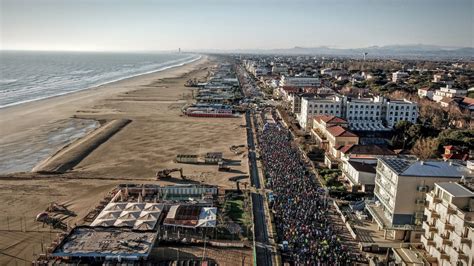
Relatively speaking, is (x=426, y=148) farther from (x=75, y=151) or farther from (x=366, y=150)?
(x=75, y=151)

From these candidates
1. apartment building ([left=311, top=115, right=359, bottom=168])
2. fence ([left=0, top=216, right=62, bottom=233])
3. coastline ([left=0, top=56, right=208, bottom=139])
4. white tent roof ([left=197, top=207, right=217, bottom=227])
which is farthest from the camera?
coastline ([left=0, top=56, right=208, bottom=139])

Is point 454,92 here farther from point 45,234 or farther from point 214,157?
point 45,234

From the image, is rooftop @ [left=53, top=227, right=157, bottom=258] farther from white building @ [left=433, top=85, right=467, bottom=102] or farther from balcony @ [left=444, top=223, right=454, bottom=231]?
white building @ [left=433, top=85, right=467, bottom=102]

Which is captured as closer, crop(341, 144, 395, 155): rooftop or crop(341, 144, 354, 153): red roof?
crop(341, 144, 395, 155): rooftop

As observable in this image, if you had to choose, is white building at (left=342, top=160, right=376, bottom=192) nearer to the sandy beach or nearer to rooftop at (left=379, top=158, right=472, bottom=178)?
rooftop at (left=379, top=158, right=472, bottom=178)

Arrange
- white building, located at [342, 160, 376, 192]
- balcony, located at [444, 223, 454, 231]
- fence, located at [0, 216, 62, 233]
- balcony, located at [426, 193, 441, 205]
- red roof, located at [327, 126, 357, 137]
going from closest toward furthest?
balcony, located at [444, 223, 454, 231]
balcony, located at [426, 193, 441, 205]
fence, located at [0, 216, 62, 233]
white building, located at [342, 160, 376, 192]
red roof, located at [327, 126, 357, 137]

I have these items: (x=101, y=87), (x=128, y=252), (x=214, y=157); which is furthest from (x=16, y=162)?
(x=101, y=87)

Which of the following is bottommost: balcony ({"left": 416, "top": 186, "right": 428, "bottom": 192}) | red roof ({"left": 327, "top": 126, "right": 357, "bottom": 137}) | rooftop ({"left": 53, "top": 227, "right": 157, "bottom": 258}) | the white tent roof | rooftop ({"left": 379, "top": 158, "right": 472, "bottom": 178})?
the white tent roof

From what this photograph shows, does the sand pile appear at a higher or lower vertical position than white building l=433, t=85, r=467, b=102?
lower

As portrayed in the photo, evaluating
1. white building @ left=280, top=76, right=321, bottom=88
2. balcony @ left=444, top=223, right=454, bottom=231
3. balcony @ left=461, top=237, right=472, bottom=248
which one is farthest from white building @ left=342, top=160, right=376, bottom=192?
white building @ left=280, top=76, right=321, bottom=88
